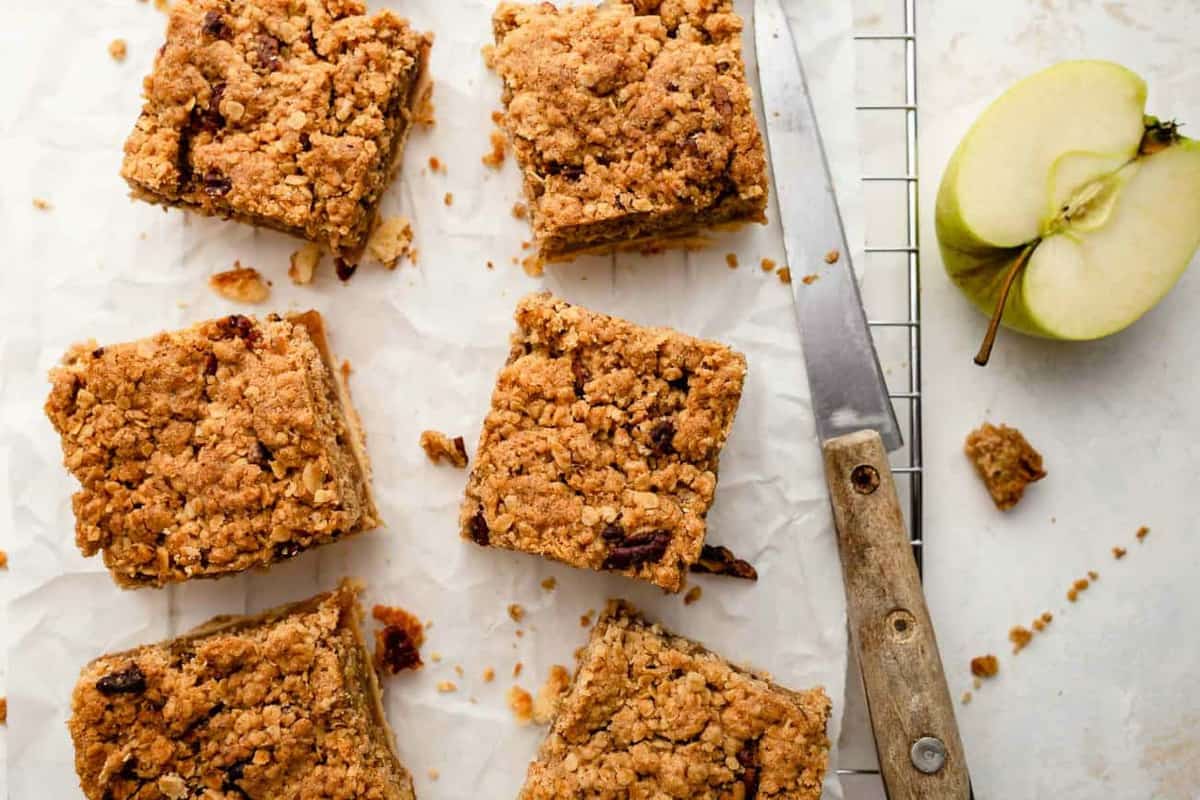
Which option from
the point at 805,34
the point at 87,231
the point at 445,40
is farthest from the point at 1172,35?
the point at 87,231

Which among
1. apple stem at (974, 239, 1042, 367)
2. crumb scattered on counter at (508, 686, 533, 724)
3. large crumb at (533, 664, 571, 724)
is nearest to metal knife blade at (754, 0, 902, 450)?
apple stem at (974, 239, 1042, 367)

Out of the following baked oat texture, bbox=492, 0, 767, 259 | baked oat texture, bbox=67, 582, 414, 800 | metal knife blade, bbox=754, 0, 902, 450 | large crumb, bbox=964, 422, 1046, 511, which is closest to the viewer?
baked oat texture, bbox=67, 582, 414, 800

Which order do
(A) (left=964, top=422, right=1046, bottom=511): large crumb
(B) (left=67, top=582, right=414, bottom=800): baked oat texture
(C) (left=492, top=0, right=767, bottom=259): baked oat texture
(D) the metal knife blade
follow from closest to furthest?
(B) (left=67, top=582, right=414, bottom=800): baked oat texture < (C) (left=492, top=0, right=767, bottom=259): baked oat texture < (D) the metal knife blade < (A) (left=964, top=422, right=1046, bottom=511): large crumb

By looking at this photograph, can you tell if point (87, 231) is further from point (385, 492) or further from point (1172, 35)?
point (1172, 35)

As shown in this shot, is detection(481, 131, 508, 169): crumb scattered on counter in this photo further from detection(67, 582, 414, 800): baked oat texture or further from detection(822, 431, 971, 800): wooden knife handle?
detection(67, 582, 414, 800): baked oat texture

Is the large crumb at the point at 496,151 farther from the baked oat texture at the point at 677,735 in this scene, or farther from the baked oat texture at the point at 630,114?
the baked oat texture at the point at 677,735

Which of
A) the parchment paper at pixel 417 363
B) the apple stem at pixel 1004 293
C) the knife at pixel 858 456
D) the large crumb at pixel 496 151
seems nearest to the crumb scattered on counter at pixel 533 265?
the parchment paper at pixel 417 363
